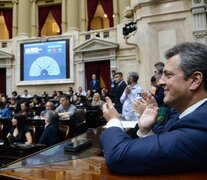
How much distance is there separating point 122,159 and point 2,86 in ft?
47.3

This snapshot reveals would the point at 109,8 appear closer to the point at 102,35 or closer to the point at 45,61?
the point at 102,35

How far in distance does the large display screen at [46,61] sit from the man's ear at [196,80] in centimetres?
1197

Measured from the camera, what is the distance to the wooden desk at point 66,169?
3.05 feet

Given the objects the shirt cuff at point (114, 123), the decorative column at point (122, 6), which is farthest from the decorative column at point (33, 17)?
the shirt cuff at point (114, 123)

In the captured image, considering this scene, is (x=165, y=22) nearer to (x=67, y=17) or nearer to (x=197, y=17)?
(x=197, y=17)

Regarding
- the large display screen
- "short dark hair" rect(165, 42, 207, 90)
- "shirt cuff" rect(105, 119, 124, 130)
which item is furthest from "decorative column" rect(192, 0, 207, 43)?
the large display screen

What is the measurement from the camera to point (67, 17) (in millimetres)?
14680

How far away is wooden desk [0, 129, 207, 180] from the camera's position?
93cm

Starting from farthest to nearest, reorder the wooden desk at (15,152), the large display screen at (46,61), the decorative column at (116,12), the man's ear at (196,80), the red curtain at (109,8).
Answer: the red curtain at (109,8) < the decorative column at (116,12) < the large display screen at (46,61) < the wooden desk at (15,152) < the man's ear at (196,80)

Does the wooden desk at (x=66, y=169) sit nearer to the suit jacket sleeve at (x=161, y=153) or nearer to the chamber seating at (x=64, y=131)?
the suit jacket sleeve at (x=161, y=153)

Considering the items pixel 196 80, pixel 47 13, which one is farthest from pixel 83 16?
pixel 196 80

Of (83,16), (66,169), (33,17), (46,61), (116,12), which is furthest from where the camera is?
(33,17)

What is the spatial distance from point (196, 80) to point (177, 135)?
11.3 inches

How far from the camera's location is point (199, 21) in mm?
7191
